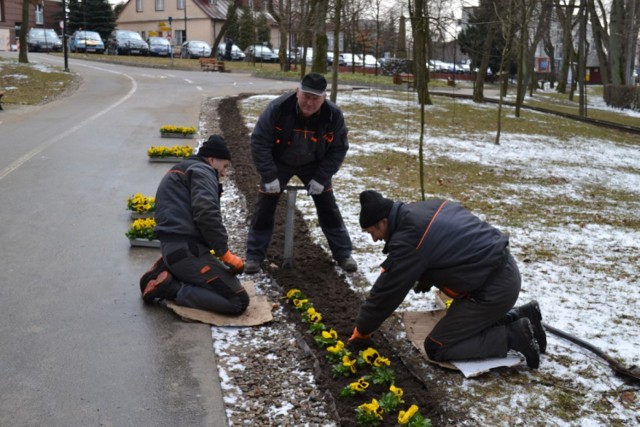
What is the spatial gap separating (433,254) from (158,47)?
48968mm

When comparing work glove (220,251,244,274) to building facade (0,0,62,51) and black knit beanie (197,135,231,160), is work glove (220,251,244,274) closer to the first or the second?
black knit beanie (197,135,231,160)

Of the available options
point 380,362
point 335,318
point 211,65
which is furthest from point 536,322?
point 211,65

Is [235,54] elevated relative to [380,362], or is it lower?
elevated

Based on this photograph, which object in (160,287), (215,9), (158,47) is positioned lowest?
(160,287)

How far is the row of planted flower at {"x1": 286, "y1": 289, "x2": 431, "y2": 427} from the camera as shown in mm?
4086

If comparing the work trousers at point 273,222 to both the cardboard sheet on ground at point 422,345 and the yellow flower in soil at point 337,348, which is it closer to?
the cardboard sheet on ground at point 422,345

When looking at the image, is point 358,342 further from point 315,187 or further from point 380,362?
point 315,187

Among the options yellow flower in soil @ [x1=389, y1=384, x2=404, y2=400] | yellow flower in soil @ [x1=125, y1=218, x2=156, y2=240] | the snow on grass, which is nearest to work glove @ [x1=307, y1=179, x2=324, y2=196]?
the snow on grass

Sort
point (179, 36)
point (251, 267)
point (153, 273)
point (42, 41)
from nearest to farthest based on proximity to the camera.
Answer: point (153, 273) < point (251, 267) < point (42, 41) < point (179, 36)

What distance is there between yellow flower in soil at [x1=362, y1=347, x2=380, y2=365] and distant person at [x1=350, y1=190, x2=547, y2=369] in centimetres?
16

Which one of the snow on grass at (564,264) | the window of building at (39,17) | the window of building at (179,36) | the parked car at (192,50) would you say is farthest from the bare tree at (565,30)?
the window of building at (39,17)

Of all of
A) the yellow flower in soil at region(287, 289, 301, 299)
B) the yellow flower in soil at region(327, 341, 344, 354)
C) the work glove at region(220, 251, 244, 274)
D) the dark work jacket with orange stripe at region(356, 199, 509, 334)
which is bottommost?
the yellow flower in soil at region(327, 341, 344, 354)

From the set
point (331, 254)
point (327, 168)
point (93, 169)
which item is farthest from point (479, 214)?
point (93, 169)

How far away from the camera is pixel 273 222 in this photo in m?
6.82
